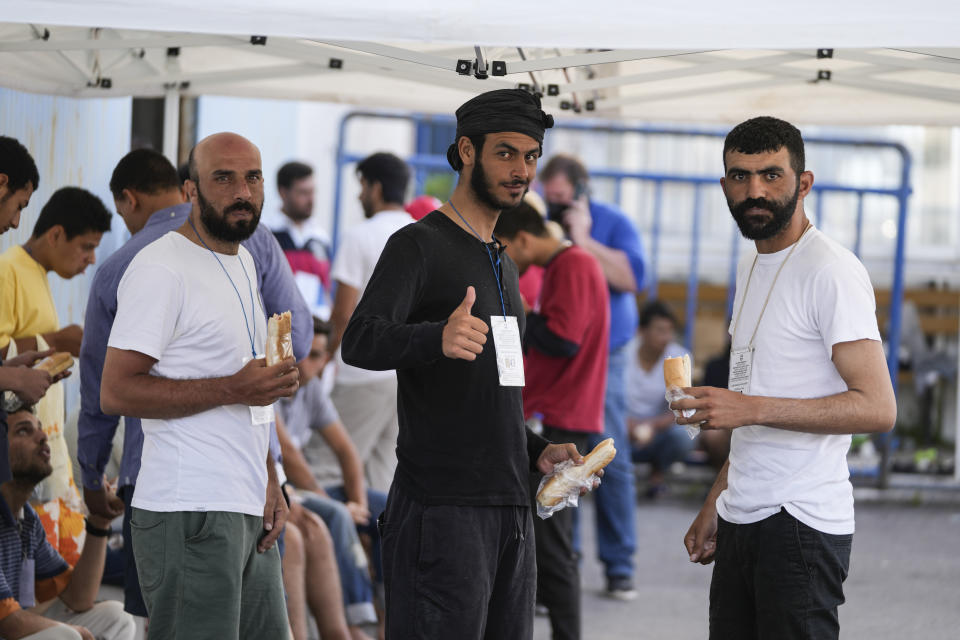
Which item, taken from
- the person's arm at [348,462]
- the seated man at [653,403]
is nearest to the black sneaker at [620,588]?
the person's arm at [348,462]

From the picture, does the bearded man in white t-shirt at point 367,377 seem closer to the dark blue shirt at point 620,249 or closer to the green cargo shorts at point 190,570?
the dark blue shirt at point 620,249

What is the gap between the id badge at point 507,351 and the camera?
3.15m

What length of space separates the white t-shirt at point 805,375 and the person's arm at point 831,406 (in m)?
0.06

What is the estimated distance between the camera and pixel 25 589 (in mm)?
4055

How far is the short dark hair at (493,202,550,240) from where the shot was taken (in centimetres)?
533

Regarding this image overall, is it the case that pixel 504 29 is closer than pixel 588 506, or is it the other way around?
pixel 504 29

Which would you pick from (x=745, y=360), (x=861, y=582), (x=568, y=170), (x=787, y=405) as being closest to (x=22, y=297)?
(x=745, y=360)

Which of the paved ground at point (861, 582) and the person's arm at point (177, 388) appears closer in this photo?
the person's arm at point (177, 388)

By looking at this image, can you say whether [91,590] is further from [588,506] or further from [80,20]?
[588,506]

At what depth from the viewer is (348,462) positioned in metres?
5.73

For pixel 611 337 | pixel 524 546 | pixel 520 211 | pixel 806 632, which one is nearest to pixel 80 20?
pixel 524 546

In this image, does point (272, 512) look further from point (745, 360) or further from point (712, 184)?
point (712, 184)

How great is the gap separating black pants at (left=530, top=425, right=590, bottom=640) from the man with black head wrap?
1.79 m

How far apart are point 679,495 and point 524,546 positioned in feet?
20.7
